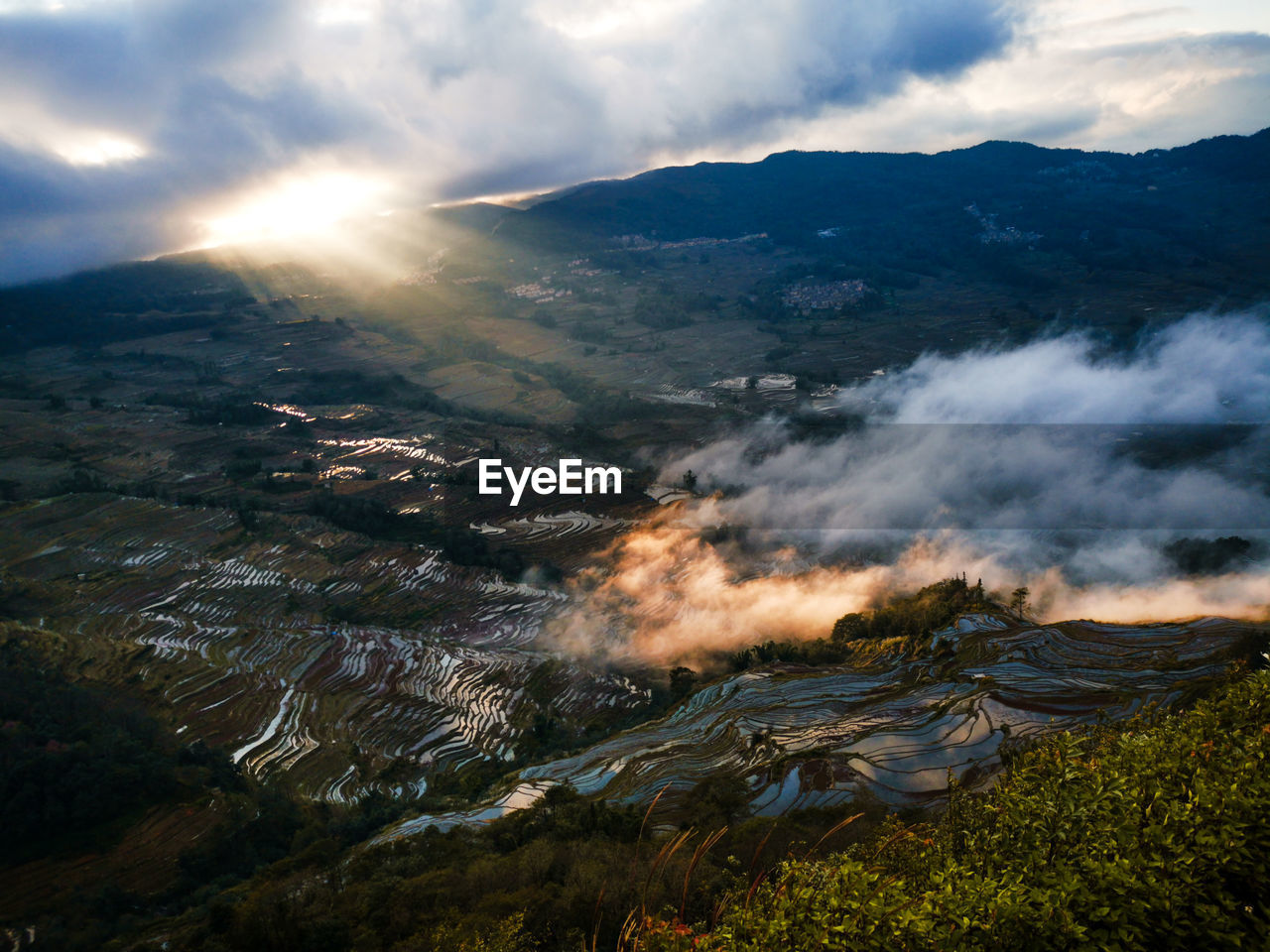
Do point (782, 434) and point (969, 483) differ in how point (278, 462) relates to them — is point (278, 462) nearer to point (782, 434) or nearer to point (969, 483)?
point (782, 434)

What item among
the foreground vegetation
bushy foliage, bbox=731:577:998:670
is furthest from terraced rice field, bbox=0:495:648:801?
the foreground vegetation

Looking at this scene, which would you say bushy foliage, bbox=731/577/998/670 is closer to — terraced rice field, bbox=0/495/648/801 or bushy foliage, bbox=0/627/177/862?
terraced rice field, bbox=0/495/648/801

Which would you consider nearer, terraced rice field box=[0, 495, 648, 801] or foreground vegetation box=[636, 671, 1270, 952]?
foreground vegetation box=[636, 671, 1270, 952]

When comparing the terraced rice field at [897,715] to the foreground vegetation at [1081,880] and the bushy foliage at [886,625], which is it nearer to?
the bushy foliage at [886,625]

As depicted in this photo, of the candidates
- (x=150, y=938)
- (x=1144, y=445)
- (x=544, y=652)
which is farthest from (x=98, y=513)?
(x=1144, y=445)

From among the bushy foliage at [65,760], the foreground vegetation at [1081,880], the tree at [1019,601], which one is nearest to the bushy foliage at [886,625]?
the tree at [1019,601]

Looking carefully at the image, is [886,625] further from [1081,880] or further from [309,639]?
[309,639]
